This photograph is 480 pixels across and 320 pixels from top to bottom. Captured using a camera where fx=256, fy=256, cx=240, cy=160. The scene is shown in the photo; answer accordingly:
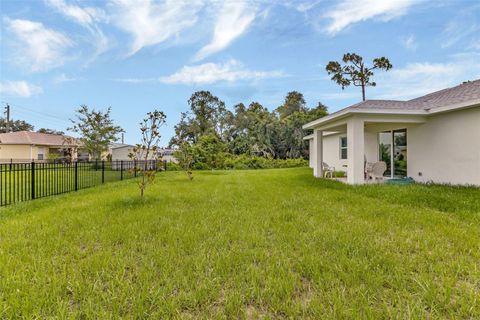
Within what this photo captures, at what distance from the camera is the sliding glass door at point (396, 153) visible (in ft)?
37.1

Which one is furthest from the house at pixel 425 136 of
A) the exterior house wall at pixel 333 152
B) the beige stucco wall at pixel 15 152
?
the beige stucco wall at pixel 15 152

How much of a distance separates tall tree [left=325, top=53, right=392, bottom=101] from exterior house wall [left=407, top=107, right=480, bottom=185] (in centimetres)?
1765

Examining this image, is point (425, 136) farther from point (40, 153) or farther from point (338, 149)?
point (40, 153)

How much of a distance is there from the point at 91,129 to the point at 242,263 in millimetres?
28397

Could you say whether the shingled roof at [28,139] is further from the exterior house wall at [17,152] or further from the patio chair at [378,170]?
the patio chair at [378,170]

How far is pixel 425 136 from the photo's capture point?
979 centimetres

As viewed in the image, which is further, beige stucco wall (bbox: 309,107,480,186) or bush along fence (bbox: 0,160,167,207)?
beige stucco wall (bbox: 309,107,480,186)

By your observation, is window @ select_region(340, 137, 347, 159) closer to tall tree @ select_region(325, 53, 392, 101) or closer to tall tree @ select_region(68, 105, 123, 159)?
tall tree @ select_region(325, 53, 392, 101)

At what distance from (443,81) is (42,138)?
140 ft

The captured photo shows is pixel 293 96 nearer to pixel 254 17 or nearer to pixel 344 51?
pixel 344 51

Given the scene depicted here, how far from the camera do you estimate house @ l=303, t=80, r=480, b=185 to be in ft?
26.8

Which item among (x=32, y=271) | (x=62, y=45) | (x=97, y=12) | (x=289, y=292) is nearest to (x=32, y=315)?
(x=32, y=271)

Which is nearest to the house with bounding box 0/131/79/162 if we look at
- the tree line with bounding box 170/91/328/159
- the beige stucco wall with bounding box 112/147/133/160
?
the beige stucco wall with bounding box 112/147/133/160

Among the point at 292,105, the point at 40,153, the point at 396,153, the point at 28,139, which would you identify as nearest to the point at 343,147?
the point at 396,153
